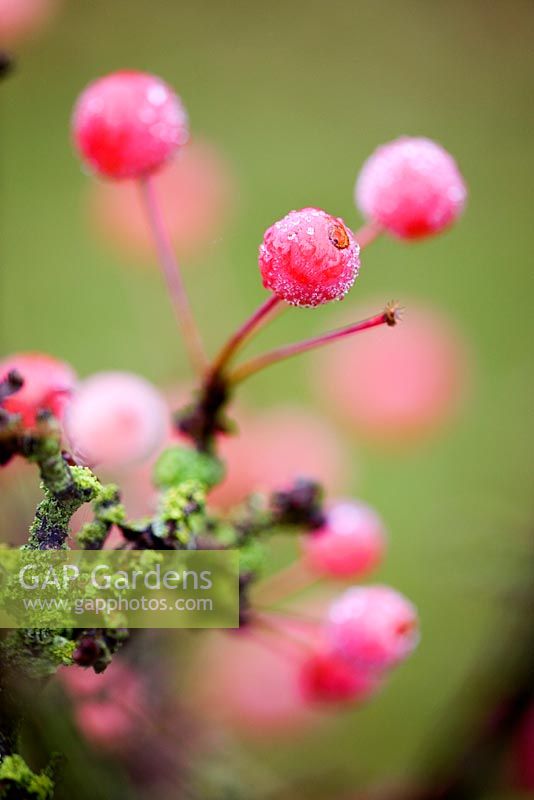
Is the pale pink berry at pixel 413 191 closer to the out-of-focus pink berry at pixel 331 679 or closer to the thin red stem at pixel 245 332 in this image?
the thin red stem at pixel 245 332

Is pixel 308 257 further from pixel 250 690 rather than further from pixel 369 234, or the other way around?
pixel 250 690

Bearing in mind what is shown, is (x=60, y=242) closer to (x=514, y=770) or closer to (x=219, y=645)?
→ (x=219, y=645)

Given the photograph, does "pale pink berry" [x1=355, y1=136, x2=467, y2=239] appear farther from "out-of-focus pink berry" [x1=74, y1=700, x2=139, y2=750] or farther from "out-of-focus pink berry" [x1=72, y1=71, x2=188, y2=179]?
"out-of-focus pink berry" [x1=74, y1=700, x2=139, y2=750]

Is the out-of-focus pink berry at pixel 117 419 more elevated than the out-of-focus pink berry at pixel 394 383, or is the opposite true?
the out-of-focus pink berry at pixel 117 419

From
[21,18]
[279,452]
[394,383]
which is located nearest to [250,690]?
[279,452]

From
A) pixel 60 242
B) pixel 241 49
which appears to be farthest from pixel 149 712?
pixel 241 49

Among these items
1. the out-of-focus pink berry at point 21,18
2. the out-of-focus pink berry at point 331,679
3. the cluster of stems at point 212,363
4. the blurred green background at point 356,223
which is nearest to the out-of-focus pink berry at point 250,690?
the blurred green background at point 356,223
